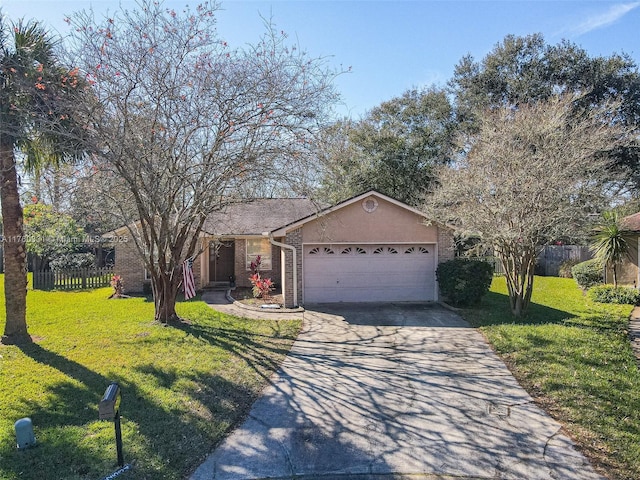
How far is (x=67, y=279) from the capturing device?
1909 cm

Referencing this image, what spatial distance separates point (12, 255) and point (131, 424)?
6098mm

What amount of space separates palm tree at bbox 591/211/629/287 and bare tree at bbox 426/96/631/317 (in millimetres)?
3775

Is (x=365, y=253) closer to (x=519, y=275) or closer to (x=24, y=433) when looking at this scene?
(x=519, y=275)

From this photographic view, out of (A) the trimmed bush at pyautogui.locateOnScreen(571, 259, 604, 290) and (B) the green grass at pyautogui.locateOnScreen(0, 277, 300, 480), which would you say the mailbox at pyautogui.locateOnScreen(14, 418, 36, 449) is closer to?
(B) the green grass at pyautogui.locateOnScreen(0, 277, 300, 480)

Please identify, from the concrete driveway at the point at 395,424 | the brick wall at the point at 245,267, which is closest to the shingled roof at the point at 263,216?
the brick wall at the point at 245,267

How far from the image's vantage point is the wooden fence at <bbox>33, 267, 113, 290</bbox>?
1886 cm

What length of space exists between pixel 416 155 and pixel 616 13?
1288 cm

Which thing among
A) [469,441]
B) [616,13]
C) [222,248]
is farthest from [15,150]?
[616,13]

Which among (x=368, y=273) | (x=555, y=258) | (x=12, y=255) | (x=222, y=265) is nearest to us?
(x=12, y=255)

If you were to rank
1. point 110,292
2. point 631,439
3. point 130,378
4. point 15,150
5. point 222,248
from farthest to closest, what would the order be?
1. point 222,248
2. point 110,292
3. point 15,150
4. point 130,378
5. point 631,439

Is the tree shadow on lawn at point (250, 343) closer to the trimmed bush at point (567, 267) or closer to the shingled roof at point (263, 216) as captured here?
the shingled roof at point (263, 216)

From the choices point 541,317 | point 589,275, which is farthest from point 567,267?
point 541,317

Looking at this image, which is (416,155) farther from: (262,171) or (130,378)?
(130,378)

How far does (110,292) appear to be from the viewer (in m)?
17.9
